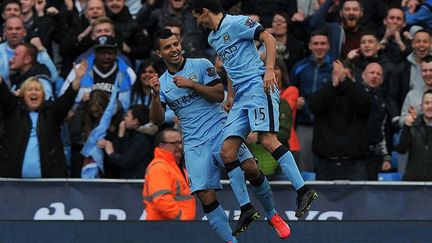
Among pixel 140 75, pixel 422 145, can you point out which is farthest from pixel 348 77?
pixel 140 75

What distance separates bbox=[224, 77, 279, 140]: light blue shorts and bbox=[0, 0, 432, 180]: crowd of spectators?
2907mm

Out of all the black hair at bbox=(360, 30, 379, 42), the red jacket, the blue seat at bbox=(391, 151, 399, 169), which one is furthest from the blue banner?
the black hair at bbox=(360, 30, 379, 42)

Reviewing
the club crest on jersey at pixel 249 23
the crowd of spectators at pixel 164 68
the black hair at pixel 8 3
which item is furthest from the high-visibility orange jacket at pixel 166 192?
the black hair at pixel 8 3

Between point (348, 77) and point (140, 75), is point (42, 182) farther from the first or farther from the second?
point (348, 77)

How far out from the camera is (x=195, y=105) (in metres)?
12.1

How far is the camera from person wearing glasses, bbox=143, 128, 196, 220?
44.2 ft

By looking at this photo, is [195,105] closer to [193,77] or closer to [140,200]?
[193,77]

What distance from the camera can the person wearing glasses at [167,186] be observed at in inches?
530

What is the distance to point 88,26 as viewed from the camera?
16.6m

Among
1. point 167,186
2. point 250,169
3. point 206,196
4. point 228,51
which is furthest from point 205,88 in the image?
point 167,186

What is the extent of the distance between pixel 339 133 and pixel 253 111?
3.53 metres

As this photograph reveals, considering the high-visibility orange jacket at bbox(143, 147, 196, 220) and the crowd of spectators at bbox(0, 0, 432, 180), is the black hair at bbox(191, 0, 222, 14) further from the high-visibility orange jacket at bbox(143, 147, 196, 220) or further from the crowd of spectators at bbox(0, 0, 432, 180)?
the crowd of spectators at bbox(0, 0, 432, 180)

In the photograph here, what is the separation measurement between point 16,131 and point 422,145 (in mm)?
4466

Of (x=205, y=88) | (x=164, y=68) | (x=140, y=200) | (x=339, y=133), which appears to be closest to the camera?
(x=205, y=88)
